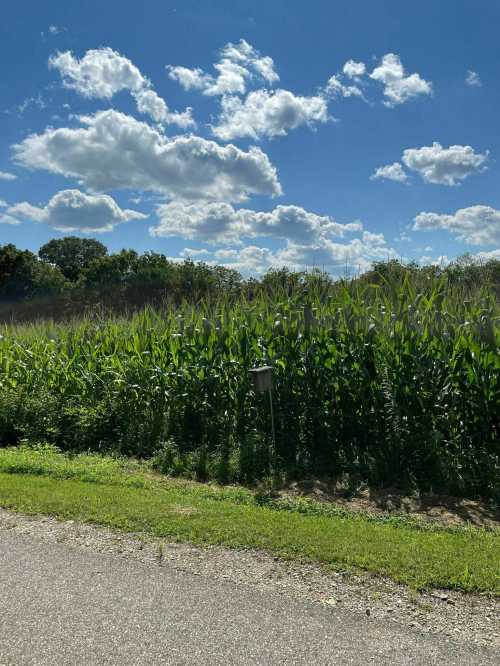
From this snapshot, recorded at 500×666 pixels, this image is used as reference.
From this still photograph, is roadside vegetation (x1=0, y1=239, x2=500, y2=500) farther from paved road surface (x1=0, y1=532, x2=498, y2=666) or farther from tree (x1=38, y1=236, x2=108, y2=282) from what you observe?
tree (x1=38, y1=236, x2=108, y2=282)

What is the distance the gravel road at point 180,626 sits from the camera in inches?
104

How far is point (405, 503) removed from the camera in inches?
222

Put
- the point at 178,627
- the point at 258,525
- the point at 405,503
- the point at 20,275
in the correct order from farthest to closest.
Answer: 1. the point at 20,275
2. the point at 405,503
3. the point at 258,525
4. the point at 178,627

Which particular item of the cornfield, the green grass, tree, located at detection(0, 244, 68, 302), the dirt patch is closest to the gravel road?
the green grass

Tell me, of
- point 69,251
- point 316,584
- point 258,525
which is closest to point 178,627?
point 316,584

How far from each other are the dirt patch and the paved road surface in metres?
2.52

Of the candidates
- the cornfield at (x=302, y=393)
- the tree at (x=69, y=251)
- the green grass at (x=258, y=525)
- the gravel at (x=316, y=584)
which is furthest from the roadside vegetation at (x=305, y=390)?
the tree at (x=69, y=251)

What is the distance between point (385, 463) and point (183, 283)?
19945 millimetres

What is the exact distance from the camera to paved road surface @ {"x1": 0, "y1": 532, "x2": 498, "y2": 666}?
2.63 m

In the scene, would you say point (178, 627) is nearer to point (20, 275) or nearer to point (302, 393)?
point (302, 393)

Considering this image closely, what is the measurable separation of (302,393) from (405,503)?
2.17m

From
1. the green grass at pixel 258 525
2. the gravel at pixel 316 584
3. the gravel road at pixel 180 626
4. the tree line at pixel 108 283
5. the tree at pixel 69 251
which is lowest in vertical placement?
the green grass at pixel 258 525

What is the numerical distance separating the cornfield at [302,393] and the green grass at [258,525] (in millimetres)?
1100

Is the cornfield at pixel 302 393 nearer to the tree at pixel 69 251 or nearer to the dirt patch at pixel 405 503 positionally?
the dirt patch at pixel 405 503
